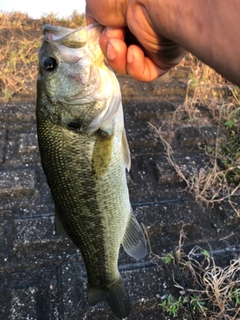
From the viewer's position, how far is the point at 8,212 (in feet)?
9.18

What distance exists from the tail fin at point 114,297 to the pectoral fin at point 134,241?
7.1 inches

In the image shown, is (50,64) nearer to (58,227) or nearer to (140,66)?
(140,66)

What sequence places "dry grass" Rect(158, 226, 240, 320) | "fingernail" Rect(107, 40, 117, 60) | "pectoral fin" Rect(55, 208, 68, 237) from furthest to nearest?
"dry grass" Rect(158, 226, 240, 320)
"pectoral fin" Rect(55, 208, 68, 237)
"fingernail" Rect(107, 40, 117, 60)

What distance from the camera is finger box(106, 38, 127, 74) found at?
1373 mm

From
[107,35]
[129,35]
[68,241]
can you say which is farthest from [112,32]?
[68,241]

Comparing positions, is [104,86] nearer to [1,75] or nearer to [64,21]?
[1,75]

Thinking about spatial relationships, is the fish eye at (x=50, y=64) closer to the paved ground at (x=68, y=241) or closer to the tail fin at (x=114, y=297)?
the tail fin at (x=114, y=297)

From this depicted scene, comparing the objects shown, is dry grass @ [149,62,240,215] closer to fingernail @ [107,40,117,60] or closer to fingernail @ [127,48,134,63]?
fingernail @ [127,48,134,63]

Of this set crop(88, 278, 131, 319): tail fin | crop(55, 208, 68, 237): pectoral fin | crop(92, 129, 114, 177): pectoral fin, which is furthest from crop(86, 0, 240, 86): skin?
crop(88, 278, 131, 319): tail fin

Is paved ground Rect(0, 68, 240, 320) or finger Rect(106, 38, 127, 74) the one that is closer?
finger Rect(106, 38, 127, 74)

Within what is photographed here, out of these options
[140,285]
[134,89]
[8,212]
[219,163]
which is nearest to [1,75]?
[134,89]

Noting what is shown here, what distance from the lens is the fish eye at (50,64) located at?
1409 millimetres

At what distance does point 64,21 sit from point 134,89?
223 cm

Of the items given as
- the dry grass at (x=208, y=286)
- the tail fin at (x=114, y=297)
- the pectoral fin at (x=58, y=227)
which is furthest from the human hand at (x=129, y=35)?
the dry grass at (x=208, y=286)
